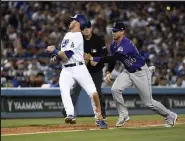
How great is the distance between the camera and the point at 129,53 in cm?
1095

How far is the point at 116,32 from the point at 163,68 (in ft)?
34.0

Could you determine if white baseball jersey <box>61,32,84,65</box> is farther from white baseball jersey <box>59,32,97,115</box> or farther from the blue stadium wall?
the blue stadium wall

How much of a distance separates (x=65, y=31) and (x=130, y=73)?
507 inches

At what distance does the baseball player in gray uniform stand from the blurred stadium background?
263 inches

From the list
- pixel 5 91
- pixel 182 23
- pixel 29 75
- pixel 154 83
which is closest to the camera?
pixel 5 91

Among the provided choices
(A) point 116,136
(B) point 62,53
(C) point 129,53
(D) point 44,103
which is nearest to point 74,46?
(B) point 62,53

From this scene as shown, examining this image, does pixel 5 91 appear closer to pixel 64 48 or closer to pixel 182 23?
pixel 64 48

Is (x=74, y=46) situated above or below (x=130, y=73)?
above

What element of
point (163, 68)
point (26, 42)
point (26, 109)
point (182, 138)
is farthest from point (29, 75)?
point (182, 138)

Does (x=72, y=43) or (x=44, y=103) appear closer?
(x=72, y=43)

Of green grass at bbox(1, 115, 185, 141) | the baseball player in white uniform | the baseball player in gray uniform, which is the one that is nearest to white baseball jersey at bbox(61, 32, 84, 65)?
the baseball player in white uniform

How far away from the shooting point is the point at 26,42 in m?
22.1

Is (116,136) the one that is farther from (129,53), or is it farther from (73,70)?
(129,53)

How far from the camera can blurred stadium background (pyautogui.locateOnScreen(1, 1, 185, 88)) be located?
19172 mm
